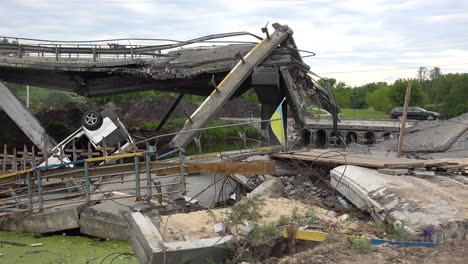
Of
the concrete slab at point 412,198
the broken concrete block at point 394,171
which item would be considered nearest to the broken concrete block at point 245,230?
the concrete slab at point 412,198

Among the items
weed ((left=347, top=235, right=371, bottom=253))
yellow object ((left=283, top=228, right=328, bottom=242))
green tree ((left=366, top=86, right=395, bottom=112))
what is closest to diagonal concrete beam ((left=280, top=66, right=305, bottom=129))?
yellow object ((left=283, top=228, right=328, bottom=242))

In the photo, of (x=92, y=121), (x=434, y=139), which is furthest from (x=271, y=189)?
(x=434, y=139)

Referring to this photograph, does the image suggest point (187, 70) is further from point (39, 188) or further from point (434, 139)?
point (434, 139)

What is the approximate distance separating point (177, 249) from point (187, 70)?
45.5ft

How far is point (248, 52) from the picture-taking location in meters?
18.6

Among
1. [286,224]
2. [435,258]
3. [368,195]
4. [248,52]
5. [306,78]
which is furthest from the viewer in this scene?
[306,78]

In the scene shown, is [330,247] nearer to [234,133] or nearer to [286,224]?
[286,224]

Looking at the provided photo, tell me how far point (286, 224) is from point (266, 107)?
13.7 meters

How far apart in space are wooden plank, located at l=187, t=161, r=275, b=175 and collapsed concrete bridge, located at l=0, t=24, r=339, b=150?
18.9ft

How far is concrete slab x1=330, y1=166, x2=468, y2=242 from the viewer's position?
20.9ft

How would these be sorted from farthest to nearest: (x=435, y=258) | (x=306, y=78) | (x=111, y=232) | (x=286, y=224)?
(x=306, y=78), (x=111, y=232), (x=286, y=224), (x=435, y=258)

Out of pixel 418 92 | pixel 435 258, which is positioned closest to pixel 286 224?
pixel 435 258

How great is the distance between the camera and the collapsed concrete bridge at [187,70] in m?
17.9

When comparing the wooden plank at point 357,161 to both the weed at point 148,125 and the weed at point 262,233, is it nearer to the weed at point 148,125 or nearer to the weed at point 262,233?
the weed at point 262,233
